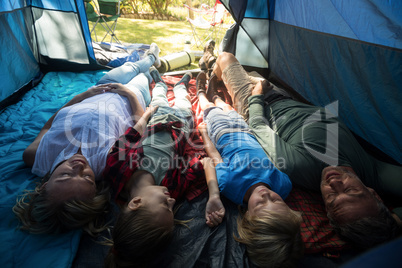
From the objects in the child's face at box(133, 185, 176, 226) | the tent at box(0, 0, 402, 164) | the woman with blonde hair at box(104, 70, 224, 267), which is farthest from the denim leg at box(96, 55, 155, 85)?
the child's face at box(133, 185, 176, 226)

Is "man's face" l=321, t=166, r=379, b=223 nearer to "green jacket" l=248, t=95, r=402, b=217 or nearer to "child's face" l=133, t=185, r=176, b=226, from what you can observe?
"green jacket" l=248, t=95, r=402, b=217

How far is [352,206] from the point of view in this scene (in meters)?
1.44

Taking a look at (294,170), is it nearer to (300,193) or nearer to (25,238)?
(300,193)

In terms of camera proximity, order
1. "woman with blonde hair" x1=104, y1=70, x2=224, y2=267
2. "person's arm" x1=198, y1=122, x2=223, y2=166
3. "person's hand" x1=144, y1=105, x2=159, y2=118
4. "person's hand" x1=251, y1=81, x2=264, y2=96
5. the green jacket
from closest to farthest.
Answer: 1. "woman with blonde hair" x1=104, y1=70, x2=224, y2=267
2. the green jacket
3. "person's arm" x1=198, y1=122, x2=223, y2=166
4. "person's hand" x1=144, y1=105, x2=159, y2=118
5. "person's hand" x1=251, y1=81, x2=264, y2=96

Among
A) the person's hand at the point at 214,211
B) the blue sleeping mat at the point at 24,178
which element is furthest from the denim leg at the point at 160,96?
the person's hand at the point at 214,211

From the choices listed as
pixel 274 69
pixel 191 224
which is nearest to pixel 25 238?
pixel 191 224

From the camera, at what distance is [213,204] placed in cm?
164

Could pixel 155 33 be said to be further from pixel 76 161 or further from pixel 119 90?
pixel 76 161

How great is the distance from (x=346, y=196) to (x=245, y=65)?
2.81 m

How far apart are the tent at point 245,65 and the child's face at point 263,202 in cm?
25

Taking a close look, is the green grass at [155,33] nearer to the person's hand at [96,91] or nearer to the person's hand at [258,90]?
the person's hand at [258,90]

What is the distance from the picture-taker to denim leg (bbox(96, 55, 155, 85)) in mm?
2826

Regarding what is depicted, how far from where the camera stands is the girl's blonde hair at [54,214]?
138 cm

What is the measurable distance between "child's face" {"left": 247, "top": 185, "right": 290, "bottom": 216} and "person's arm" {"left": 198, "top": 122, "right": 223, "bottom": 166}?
466 mm
